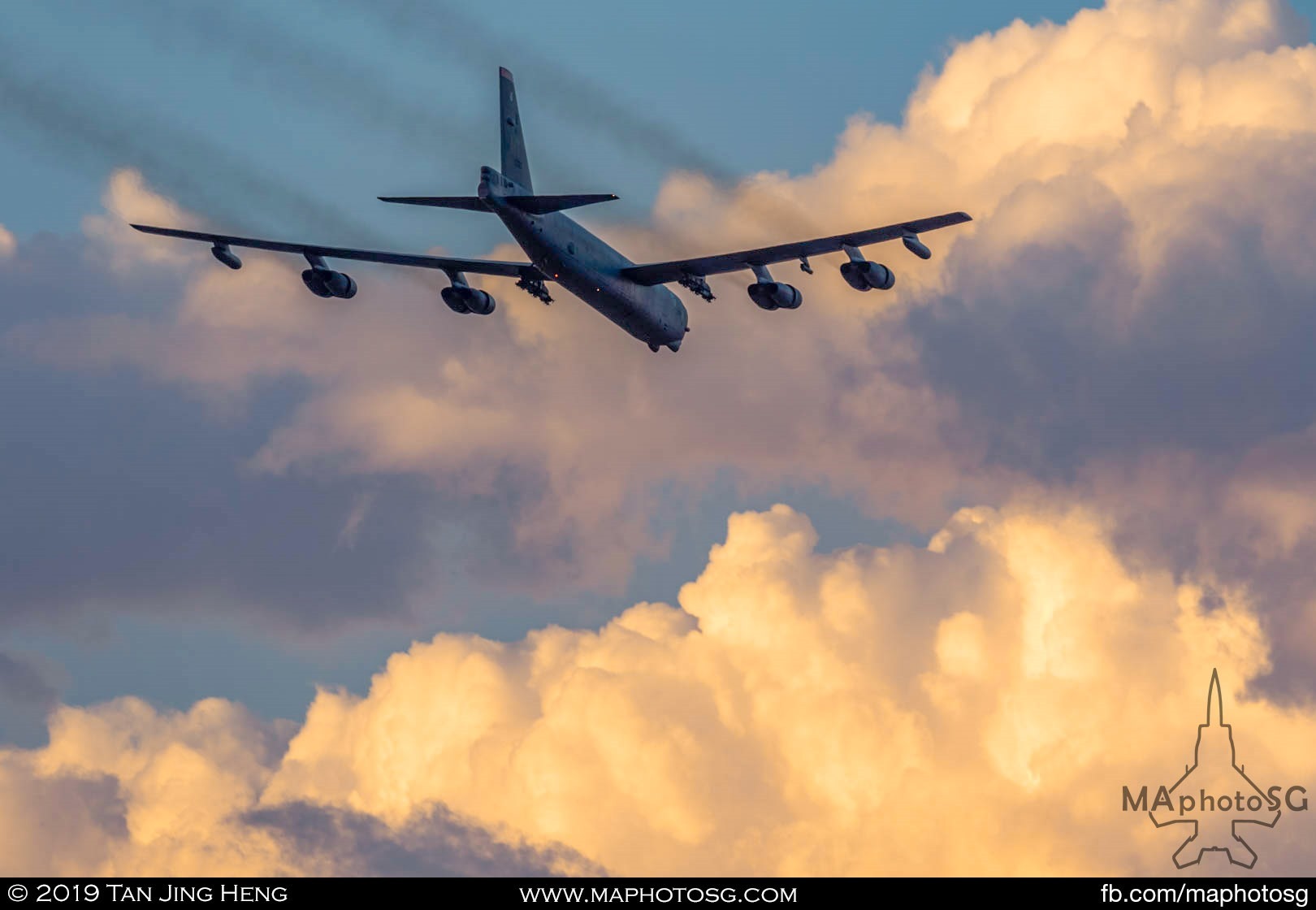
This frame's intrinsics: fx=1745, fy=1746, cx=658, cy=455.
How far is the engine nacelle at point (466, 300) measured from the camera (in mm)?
74812

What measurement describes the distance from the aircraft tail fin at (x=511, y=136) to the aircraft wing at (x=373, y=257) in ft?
11.8

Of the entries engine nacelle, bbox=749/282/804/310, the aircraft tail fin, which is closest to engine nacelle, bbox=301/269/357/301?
the aircraft tail fin

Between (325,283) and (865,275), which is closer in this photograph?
(865,275)

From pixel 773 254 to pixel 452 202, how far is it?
12.6 m

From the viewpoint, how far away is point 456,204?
64.5 meters

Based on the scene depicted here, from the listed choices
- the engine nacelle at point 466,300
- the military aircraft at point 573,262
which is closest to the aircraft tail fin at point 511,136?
the military aircraft at point 573,262

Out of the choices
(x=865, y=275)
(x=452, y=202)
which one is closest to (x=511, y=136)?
(x=452, y=202)

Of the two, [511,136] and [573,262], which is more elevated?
[511,136]

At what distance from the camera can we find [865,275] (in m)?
66.4

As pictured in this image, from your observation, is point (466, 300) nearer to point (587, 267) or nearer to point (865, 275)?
point (587, 267)

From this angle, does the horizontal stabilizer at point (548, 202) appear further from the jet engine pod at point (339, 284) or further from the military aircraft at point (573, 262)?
the jet engine pod at point (339, 284)

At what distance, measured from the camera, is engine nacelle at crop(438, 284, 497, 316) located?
7481 cm

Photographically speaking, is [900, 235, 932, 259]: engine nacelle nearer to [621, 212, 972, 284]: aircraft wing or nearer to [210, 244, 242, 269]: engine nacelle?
[621, 212, 972, 284]: aircraft wing
